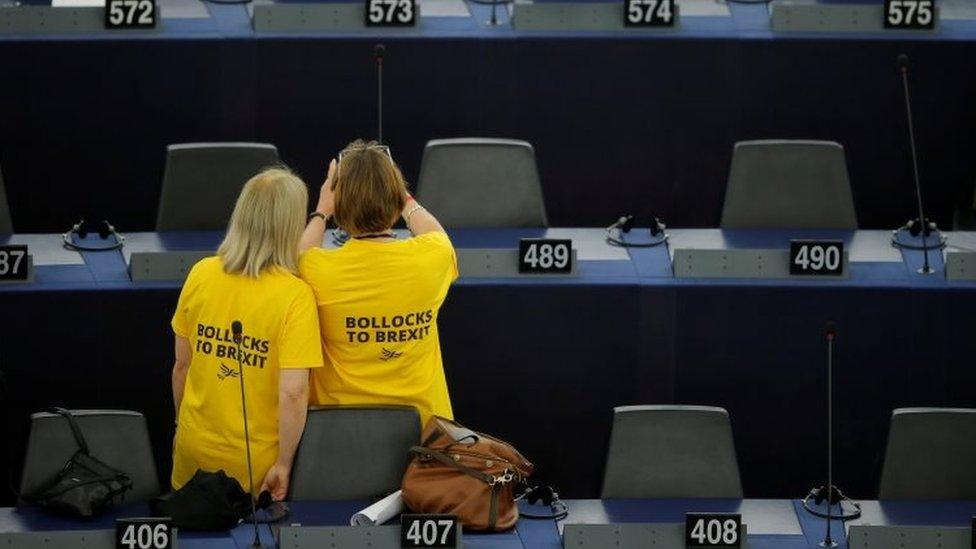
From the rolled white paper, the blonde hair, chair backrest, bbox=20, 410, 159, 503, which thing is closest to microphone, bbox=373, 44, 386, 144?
the blonde hair

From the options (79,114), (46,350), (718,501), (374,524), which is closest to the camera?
(374,524)

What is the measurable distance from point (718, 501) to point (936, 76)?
93.6 inches

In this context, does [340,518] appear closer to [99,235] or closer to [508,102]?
[99,235]

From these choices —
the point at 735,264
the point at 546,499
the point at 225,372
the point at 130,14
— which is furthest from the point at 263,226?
the point at 130,14

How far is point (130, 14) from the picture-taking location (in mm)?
6801

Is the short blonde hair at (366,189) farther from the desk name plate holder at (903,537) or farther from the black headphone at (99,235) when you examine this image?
the black headphone at (99,235)

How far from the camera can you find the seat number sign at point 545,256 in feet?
19.4

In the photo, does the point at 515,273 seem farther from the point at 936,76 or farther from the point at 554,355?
the point at 936,76

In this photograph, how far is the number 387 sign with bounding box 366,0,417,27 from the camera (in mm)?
6840

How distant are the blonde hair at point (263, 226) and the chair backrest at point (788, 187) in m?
1.97

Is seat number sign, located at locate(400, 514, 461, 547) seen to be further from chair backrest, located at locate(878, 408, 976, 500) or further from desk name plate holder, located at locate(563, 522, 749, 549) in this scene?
chair backrest, located at locate(878, 408, 976, 500)

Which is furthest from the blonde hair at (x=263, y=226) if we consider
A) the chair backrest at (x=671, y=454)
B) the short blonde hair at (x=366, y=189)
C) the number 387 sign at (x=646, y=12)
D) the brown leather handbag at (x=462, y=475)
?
the number 387 sign at (x=646, y=12)

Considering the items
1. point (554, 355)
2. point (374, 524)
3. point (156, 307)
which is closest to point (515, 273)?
point (554, 355)

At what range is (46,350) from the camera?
583 centimetres
